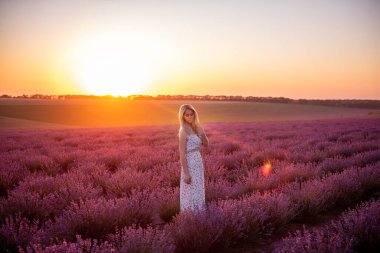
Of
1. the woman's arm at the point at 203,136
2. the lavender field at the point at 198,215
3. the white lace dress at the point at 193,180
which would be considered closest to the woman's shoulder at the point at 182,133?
the white lace dress at the point at 193,180

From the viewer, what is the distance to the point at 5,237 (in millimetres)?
3418

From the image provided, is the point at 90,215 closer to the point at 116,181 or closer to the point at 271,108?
the point at 116,181

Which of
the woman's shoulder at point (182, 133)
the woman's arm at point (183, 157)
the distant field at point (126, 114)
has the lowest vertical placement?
the distant field at point (126, 114)

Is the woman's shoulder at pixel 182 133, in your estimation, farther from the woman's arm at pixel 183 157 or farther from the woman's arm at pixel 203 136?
the woman's arm at pixel 203 136

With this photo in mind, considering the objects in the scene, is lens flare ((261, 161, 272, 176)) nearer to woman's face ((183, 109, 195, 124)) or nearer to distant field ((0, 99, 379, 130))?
woman's face ((183, 109, 195, 124))

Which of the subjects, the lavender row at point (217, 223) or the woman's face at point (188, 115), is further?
the woman's face at point (188, 115)

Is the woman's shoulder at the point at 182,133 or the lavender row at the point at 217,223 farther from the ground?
the woman's shoulder at the point at 182,133

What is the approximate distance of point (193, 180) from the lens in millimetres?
4402

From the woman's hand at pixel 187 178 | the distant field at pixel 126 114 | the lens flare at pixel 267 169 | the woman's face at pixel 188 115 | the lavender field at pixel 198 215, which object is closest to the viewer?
the lavender field at pixel 198 215

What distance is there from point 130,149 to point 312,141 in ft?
21.0

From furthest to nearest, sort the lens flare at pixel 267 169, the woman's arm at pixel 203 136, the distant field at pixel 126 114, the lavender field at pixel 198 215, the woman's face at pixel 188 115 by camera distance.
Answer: the distant field at pixel 126 114 < the lens flare at pixel 267 169 < the woman's arm at pixel 203 136 < the woman's face at pixel 188 115 < the lavender field at pixel 198 215

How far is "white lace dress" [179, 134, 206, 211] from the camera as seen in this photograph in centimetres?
432

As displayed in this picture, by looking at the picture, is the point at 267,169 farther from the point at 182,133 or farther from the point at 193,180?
the point at 182,133

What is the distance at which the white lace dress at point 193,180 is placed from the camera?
432cm
